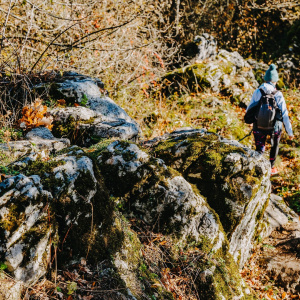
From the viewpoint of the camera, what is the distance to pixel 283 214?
5867mm

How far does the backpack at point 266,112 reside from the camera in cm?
532

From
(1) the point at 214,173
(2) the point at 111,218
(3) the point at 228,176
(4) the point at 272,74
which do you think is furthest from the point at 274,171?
(2) the point at 111,218

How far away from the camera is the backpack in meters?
5.32

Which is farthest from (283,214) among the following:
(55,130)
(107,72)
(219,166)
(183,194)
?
(107,72)

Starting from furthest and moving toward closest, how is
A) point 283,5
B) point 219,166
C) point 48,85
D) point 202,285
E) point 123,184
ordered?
point 283,5
point 48,85
point 219,166
point 123,184
point 202,285

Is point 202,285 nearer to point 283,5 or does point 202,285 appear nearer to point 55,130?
point 55,130

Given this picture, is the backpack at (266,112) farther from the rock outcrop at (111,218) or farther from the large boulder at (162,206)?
the large boulder at (162,206)

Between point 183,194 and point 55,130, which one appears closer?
point 183,194

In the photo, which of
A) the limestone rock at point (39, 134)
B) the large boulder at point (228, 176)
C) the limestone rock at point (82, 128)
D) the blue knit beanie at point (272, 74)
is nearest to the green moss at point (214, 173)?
the large boulder at point (228, 176)

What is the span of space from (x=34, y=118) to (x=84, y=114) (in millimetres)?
874

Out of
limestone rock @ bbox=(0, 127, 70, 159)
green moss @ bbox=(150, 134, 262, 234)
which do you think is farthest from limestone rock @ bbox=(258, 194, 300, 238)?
limestone rock @ bbox=(0, 127, 70, 159)

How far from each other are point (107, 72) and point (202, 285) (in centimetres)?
698

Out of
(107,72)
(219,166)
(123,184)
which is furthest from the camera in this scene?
(107,72)

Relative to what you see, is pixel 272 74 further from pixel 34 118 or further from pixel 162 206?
pixel 34 118
